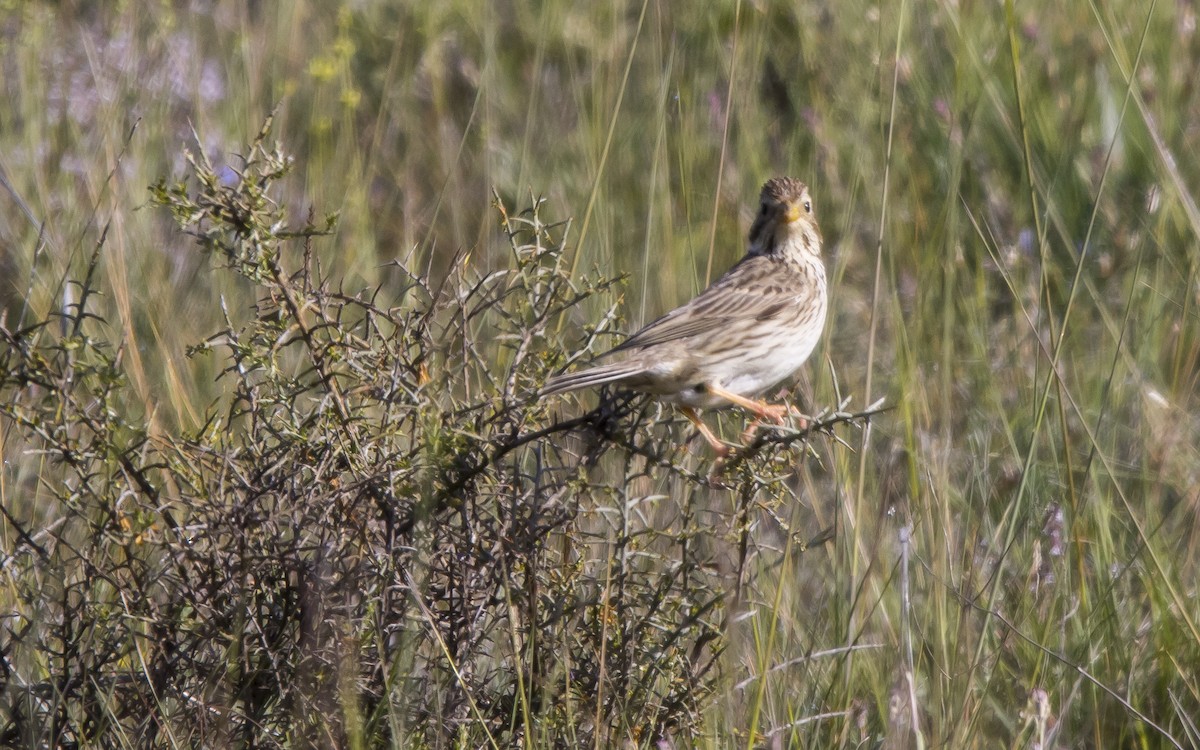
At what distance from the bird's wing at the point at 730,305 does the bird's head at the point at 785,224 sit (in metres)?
0.09

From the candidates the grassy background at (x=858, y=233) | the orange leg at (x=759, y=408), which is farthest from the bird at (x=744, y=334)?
the grassy background at (x=858, y=233)

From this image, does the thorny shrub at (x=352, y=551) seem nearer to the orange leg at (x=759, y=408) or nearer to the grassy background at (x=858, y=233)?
the grassy background at (x=858, y=233)

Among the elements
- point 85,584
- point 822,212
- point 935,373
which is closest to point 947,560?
point 935,373

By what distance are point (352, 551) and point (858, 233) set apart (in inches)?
149

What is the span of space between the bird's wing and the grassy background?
0.64ft

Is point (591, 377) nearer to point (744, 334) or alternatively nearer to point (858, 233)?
point (744, 334)

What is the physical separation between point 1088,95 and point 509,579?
431 centimetres

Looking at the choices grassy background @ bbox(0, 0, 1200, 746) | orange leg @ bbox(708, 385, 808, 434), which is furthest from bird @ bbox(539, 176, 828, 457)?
grassy background @ bbox(0, 0, 1200, 746)

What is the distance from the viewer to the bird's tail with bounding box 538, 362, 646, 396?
3.37 metres

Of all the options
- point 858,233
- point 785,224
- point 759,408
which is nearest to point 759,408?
Answer: point 759,408

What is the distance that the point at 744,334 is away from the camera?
4656 millimetres

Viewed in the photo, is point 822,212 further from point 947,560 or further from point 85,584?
point 85,584

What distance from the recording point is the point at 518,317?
351cm

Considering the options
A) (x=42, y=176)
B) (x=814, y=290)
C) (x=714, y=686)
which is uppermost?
(x=42, y=176)
